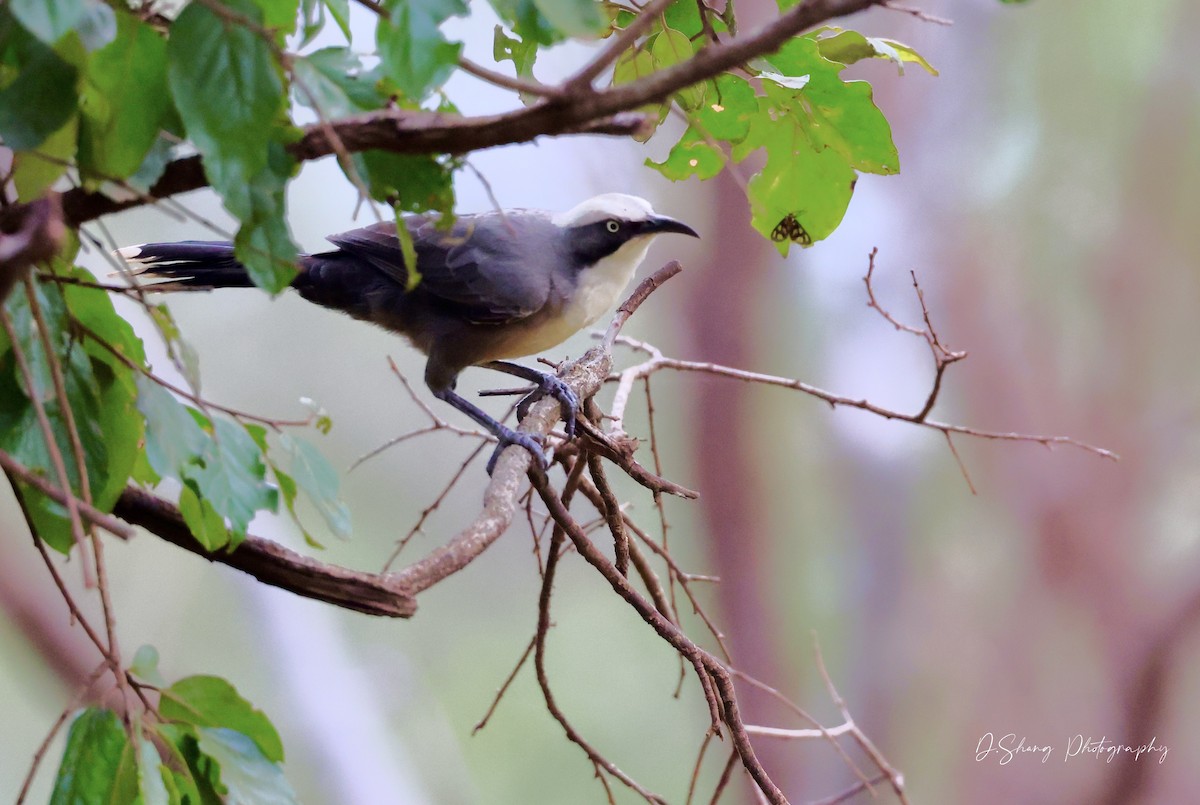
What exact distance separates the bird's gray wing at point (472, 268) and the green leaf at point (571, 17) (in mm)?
1029

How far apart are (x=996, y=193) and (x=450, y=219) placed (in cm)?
212

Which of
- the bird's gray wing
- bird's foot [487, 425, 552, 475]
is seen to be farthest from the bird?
bird's foot [487, 425, 552, 475]

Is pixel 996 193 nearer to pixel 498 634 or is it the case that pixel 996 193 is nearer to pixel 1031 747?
pixel 1031 747

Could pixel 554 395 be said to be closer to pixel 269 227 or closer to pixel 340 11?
pixel 340 11

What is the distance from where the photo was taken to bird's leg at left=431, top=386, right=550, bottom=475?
107cm

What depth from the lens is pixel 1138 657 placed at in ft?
7.72

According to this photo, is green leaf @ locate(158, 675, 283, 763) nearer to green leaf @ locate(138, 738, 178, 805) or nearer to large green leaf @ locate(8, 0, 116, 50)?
green leaf @ locate(138, 738, 178, 805)

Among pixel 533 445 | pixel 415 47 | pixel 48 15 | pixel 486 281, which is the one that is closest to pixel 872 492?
pixel 486 281

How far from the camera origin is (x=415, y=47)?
46cm

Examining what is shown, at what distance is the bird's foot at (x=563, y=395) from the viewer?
122cm

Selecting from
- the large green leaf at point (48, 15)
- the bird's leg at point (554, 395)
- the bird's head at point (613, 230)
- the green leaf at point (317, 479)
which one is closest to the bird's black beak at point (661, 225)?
the bird's head at point (613, 230)

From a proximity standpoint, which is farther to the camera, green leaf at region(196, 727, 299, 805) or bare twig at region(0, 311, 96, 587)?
green leaf at region(196, 727, 299, 805)

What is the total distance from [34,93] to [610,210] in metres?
1.12

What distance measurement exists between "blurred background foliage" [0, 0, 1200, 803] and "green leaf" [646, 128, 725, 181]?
3.55 ft
